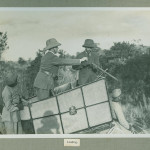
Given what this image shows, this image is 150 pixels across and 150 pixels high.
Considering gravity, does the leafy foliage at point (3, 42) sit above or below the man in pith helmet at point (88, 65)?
above

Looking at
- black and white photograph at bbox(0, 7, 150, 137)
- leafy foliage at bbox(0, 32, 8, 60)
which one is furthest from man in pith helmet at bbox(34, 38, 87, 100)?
leafy foliage at bbox(0, 32, 8, 60)

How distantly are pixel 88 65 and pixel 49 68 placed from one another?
31 cm

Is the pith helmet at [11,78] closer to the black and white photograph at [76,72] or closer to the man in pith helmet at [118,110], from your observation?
the black and white photograph at [76,72]

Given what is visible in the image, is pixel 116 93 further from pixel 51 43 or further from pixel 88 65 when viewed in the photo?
pixel 51 43

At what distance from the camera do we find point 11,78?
99.2 inches

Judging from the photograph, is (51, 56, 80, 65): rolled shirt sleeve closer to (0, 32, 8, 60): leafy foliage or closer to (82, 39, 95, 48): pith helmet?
(82, 39, 95, 48): pith helmet

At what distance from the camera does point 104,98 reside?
8.20 ft

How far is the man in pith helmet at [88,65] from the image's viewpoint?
98.7 inches

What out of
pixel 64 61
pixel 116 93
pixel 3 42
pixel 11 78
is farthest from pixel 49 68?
pixel 116 93

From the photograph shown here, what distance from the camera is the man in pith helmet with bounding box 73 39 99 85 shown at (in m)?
2.51

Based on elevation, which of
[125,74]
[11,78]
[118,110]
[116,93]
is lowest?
[118,110]
